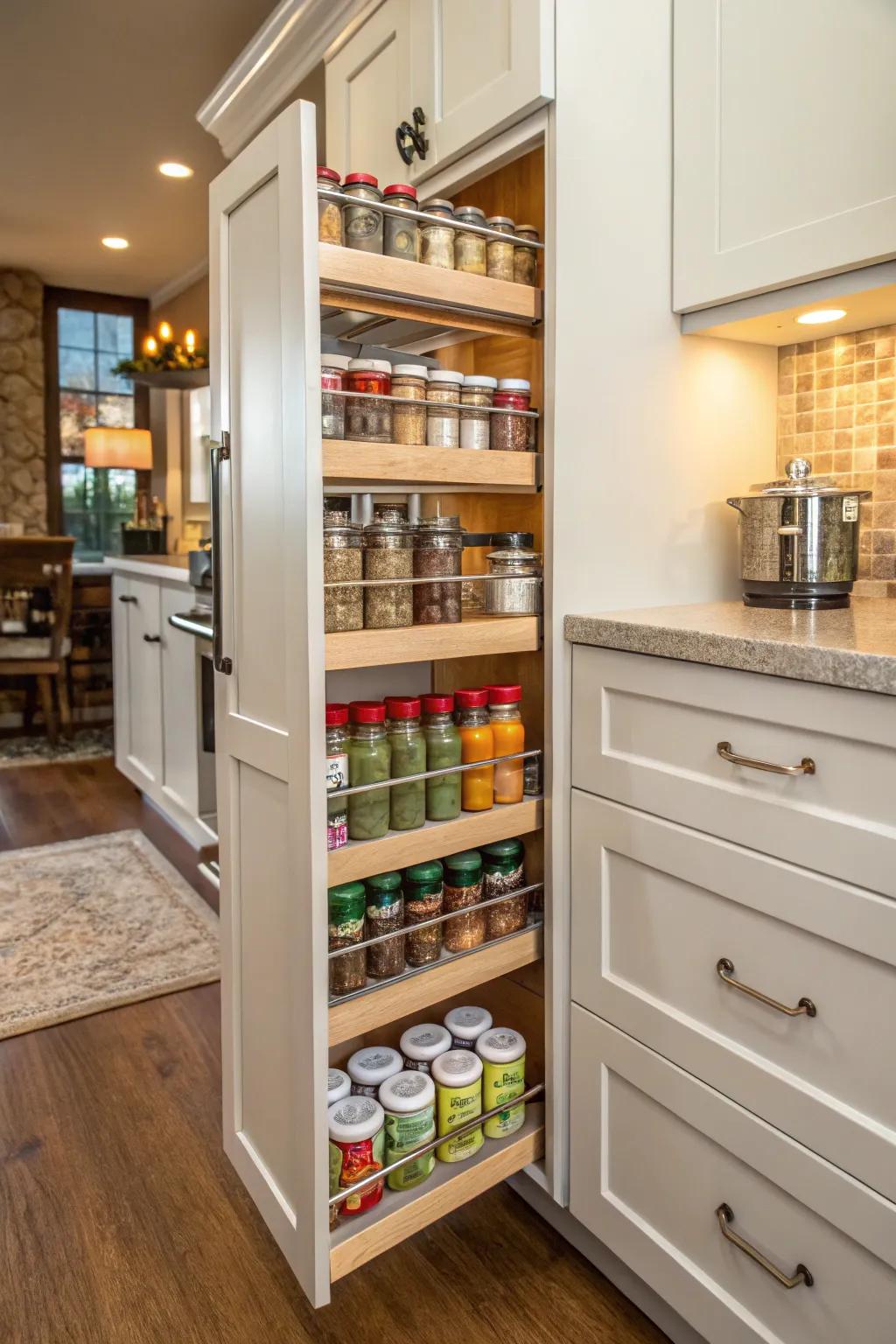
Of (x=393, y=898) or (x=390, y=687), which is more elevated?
(x=390, y=687)

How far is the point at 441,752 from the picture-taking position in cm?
138

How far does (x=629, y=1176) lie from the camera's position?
1.33m

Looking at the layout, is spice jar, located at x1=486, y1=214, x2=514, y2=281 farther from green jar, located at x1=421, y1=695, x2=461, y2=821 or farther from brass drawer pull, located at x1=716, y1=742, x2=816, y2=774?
brass drawer pull, located at x1=716, y1=742, x2=816, y2=774

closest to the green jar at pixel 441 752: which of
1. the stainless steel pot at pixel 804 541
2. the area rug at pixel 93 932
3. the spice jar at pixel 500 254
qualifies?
the stainless steel pot at pixel 804 541

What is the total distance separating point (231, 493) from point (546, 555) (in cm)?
49

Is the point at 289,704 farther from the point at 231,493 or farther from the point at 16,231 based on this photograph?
the point at 16,231

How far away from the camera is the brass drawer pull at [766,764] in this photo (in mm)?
1025

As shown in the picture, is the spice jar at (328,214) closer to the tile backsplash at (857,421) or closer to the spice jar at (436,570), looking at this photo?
the spice jar at (436,570)

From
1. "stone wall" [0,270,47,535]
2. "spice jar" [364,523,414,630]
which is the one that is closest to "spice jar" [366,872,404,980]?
"spice jar" [364,523,414,630]

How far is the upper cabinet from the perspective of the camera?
1.25 m

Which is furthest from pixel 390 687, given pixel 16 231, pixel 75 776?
pixel 16 231

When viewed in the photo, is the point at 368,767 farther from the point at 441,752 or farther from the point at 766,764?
the point at 766,764

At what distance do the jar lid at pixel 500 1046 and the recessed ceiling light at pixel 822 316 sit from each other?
4.17 ft

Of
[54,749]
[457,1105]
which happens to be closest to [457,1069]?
[457,1105]
